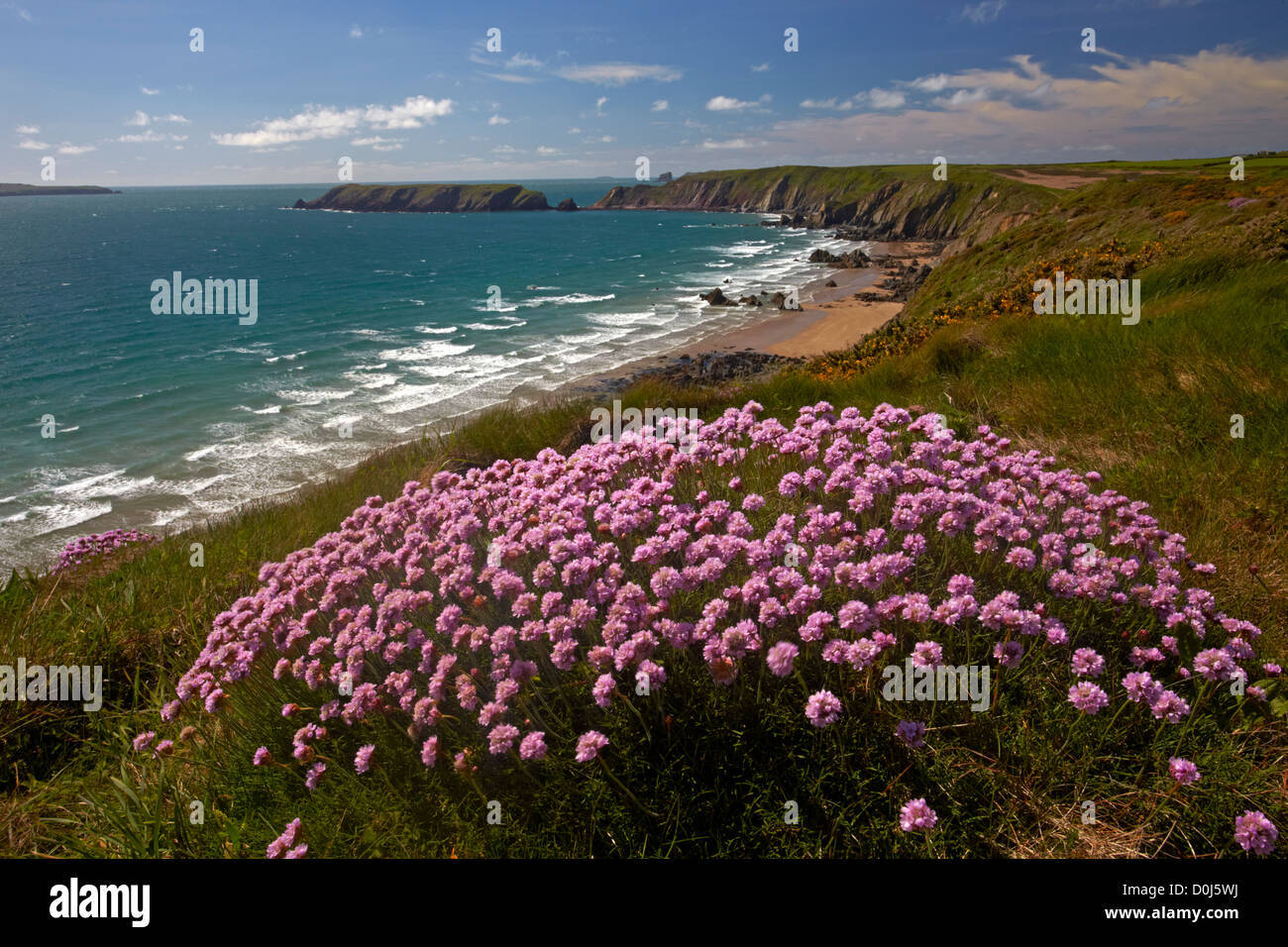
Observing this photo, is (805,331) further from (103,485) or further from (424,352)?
(103,485)

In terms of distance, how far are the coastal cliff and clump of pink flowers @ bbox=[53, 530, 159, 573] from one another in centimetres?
3530

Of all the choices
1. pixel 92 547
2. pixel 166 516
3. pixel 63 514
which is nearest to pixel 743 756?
pixel 92 547

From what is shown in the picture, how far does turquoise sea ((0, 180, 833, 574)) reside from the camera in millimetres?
21281

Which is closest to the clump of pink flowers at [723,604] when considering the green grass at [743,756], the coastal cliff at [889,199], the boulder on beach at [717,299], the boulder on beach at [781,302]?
the green grass at [743,756]

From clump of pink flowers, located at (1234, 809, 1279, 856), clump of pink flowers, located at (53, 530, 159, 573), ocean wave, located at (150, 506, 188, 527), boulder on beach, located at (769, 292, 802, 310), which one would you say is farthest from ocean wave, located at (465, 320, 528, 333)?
clump of pink flowers, located at (1234, 809, 1279, 856)

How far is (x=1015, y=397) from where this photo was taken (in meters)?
8.16

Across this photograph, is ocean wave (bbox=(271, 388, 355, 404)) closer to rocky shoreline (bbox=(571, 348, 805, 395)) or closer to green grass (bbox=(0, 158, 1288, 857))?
rocky shoreline (bbox=(571, 348, 805, 395))

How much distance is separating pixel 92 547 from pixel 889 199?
436 feet

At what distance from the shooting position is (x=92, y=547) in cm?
990

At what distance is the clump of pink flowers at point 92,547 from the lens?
9438mm

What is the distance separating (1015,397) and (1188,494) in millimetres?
2958

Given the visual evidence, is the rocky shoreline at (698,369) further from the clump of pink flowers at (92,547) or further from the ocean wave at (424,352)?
the clump of pink flowers at (92,547)

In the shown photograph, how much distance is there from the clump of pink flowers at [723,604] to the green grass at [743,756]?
15 cm
